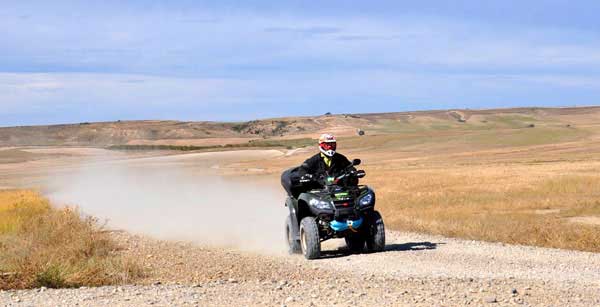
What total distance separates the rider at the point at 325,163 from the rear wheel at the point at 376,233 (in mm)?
1063

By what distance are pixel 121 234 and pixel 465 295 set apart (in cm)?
1430

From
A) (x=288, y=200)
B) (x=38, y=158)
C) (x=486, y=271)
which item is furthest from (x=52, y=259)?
(x=38, y=158)

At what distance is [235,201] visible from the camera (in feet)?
107

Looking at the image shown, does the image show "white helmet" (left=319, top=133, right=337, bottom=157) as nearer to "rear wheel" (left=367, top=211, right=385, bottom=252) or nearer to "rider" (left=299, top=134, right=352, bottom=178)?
"rider" (left=299, top=134, right=352, bottom=178)

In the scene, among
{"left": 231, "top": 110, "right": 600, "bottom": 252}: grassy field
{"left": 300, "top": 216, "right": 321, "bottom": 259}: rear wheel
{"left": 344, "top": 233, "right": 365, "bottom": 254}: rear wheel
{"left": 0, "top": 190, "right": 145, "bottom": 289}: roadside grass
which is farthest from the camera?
{"left": 231, "top": 110, "right": 600, "bottom": 252}: grassy field

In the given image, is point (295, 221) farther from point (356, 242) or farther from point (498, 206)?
point (498, 206)

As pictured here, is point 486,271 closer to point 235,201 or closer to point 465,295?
point 465,295

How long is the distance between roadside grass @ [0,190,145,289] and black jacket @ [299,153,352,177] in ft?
12.0

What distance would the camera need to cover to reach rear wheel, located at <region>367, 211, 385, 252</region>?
55.0 feet

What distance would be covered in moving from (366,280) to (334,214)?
3474 millimetres

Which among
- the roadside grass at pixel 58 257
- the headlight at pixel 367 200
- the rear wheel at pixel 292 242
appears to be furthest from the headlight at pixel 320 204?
the roadside grass at pixel 58 257

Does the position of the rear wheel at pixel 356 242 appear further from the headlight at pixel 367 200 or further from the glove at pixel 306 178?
the glove at pixel 306 178

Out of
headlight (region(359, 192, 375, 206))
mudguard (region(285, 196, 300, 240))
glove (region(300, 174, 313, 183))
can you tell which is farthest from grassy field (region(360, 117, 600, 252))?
glove (region(300, 174, 313, 183))

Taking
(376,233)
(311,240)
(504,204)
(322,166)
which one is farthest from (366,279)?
(504,204)
